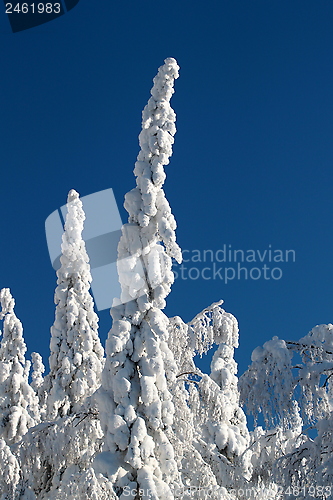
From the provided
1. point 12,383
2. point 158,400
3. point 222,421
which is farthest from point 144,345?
point 12,383

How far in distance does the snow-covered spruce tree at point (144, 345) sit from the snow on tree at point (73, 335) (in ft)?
22.9

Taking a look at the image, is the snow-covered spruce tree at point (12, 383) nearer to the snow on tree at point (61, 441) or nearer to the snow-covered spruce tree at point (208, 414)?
the snow on tree at point (61, 441)

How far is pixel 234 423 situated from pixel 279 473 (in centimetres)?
1026

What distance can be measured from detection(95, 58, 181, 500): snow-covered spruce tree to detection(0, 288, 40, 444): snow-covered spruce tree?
31.9 feet

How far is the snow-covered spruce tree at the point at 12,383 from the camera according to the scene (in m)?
20.0

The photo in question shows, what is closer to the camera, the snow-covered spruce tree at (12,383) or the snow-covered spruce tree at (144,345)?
the snow-covered spruce tree at (144,345)

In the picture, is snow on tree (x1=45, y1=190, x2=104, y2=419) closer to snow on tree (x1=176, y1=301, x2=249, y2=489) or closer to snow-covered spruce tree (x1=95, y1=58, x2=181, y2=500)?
snow on tree (x1=176, y1=301, x2=249, y2=489)

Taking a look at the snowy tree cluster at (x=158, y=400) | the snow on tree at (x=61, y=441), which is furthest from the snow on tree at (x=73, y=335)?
the snow on tree at (x=61, y=441)

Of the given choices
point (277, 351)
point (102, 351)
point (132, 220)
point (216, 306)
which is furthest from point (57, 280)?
point (277, 351)

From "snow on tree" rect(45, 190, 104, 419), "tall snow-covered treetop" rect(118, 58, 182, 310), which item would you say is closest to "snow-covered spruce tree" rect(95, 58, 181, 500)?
"tall snow-covered treetop" rect(118, 58, 182, 310)

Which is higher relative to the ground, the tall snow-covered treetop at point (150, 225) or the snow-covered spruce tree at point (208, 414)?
the tall snow-covered treetop at point (150, 225)

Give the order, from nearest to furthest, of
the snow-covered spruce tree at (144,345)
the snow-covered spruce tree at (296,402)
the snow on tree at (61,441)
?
the snow-covered spruce tree at (296,402), the snow-covered spruce tree at (144,345), the snow on tree at (61,441)

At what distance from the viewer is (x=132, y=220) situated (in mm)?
13312

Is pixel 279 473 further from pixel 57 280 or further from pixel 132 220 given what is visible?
pixel 57 280
